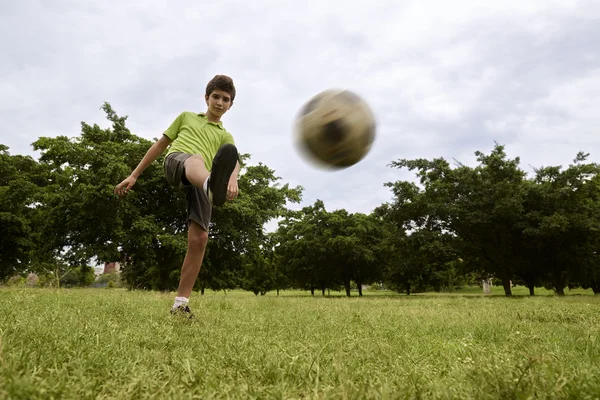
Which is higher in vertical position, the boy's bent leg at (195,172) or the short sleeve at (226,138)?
the short sleeve at (226,138)

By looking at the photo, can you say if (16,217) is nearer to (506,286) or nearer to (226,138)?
(226,138)

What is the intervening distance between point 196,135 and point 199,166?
706 mm

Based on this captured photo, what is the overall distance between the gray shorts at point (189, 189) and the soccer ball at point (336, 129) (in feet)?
4.08

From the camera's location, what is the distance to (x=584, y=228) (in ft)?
74.6

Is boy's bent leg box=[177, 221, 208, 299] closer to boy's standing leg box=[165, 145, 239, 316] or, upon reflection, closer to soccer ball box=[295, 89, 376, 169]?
boy's standing leg box=[165, 145, 239, 316]

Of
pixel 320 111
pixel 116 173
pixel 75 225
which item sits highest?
pixel 116 173

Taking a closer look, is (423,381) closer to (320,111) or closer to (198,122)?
(320,111)

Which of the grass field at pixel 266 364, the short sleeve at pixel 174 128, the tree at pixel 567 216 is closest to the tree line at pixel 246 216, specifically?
the tree at pixel 567 216

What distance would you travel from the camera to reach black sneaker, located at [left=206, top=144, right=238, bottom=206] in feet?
12.4

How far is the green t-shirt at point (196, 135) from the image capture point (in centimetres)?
464

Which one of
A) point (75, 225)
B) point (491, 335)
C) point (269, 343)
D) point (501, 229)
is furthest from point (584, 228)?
point (75, 225)

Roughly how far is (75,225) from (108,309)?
18.1 meters

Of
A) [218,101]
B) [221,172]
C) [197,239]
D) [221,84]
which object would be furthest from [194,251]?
[221,84]

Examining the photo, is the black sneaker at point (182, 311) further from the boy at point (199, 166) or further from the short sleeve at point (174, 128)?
the short sleeve at point (174, 128)
